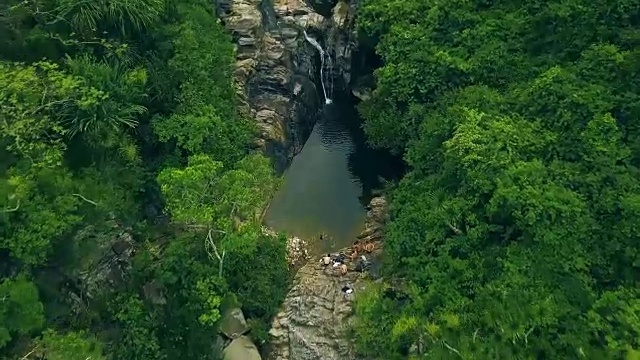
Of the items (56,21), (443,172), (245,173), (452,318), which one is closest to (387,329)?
(452,318)

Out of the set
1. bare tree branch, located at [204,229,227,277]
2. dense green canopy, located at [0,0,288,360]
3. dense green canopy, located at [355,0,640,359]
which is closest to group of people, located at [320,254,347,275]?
dense green canopy, located at [0,0,288,360]

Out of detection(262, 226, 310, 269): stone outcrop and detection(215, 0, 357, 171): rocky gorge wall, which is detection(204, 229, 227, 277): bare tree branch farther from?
detection(215, 0, 357, 171): rocky gorge wall

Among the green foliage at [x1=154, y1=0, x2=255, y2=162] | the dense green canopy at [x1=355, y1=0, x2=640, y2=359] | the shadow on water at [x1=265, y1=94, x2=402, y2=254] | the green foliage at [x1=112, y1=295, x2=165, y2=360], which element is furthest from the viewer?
the shadow on water at [x1=265, y1=94, x2=402, y2=254]

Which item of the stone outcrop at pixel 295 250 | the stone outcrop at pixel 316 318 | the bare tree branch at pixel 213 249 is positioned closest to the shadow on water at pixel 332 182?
the stone outcrop at pixel 295 250

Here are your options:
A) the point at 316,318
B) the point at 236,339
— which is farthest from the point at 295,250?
the point at 236,339

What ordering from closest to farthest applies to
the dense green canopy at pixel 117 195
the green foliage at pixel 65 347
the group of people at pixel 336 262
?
the green foliage at pixel 65 347 → the dense green canopy at pixel 117 195 → the group of people at pixel 336 262

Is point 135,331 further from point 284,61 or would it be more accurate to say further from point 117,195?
point 284,61

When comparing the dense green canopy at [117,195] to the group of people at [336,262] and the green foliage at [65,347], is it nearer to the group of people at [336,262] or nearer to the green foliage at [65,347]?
the green foliage at [65,347]
